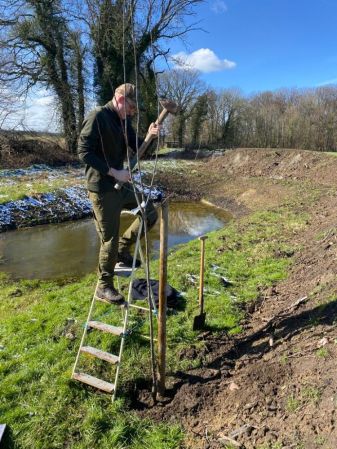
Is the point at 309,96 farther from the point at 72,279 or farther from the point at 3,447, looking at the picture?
the point at 3,447

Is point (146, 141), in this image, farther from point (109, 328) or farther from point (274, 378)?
point (274, 378)

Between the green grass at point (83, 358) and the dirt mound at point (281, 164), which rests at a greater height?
the dirt mound at point (281, 164)

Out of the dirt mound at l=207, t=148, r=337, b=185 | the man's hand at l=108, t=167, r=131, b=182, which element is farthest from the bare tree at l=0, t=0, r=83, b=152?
the man's hand at l=108, t=167, r=131, b=182

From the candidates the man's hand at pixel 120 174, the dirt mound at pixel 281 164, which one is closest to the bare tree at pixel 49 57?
the dirt mound at pixel 281 164

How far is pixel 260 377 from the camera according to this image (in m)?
4.08

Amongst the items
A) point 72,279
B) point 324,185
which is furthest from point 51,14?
point 72,279

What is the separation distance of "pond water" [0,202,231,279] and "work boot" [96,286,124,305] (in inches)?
199

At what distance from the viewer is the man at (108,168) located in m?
4.46

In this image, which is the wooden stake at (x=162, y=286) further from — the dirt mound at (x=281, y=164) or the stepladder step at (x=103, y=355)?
the dirt mound at (x=281, y=164)

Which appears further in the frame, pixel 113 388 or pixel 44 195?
pixel 44 195

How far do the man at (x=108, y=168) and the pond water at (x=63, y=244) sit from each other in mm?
5198

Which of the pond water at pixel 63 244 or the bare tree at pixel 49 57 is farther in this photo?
the bare tree at pixel 49 57

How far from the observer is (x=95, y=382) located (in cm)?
425

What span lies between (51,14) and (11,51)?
3.93 m
